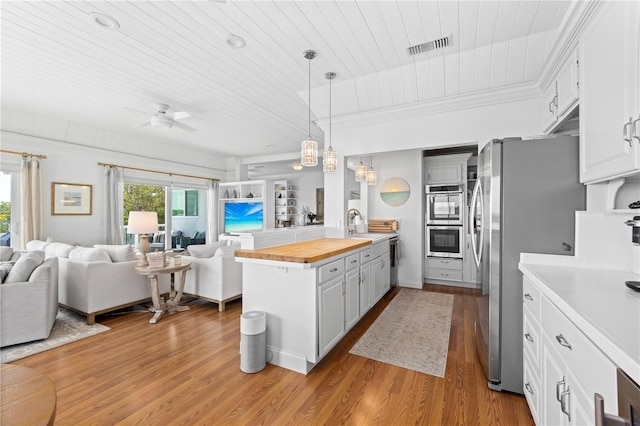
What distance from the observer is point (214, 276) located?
12.5 ft

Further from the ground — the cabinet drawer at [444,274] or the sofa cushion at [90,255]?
the sofa cushion at [90,255]

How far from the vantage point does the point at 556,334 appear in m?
1.28

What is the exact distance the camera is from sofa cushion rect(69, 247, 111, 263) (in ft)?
11.0

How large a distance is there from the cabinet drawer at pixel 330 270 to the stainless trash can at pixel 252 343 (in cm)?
61

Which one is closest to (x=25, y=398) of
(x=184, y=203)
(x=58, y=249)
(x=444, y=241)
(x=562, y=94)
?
(x=562, y=94)

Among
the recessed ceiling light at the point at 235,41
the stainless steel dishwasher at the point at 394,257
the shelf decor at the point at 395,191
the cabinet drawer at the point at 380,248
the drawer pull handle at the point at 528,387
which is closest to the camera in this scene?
the drawer pull handle at the point at 528,387

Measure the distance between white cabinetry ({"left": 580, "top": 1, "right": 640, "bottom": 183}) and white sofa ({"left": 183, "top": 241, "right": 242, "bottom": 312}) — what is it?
3.74 m

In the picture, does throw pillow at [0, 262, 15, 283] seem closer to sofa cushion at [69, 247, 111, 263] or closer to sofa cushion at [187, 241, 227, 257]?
sofa cushion at [69, 247, 111, 263]

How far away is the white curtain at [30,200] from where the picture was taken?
4.33 m

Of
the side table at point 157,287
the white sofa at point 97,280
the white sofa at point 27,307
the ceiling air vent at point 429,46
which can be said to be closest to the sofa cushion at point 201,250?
the side table at point 157,287

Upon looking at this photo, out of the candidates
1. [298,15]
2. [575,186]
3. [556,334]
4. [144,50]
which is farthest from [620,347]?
[144,50]

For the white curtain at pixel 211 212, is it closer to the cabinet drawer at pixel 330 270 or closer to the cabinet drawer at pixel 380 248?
the cabinet drawer at pixel 380 248

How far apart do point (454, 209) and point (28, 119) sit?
708 centimetres

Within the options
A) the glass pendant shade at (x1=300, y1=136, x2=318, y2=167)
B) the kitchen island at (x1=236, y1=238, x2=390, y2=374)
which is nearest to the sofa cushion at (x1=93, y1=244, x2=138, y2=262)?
the kitchen island at (x1=236, y1=238, x2=390, y2=374)
